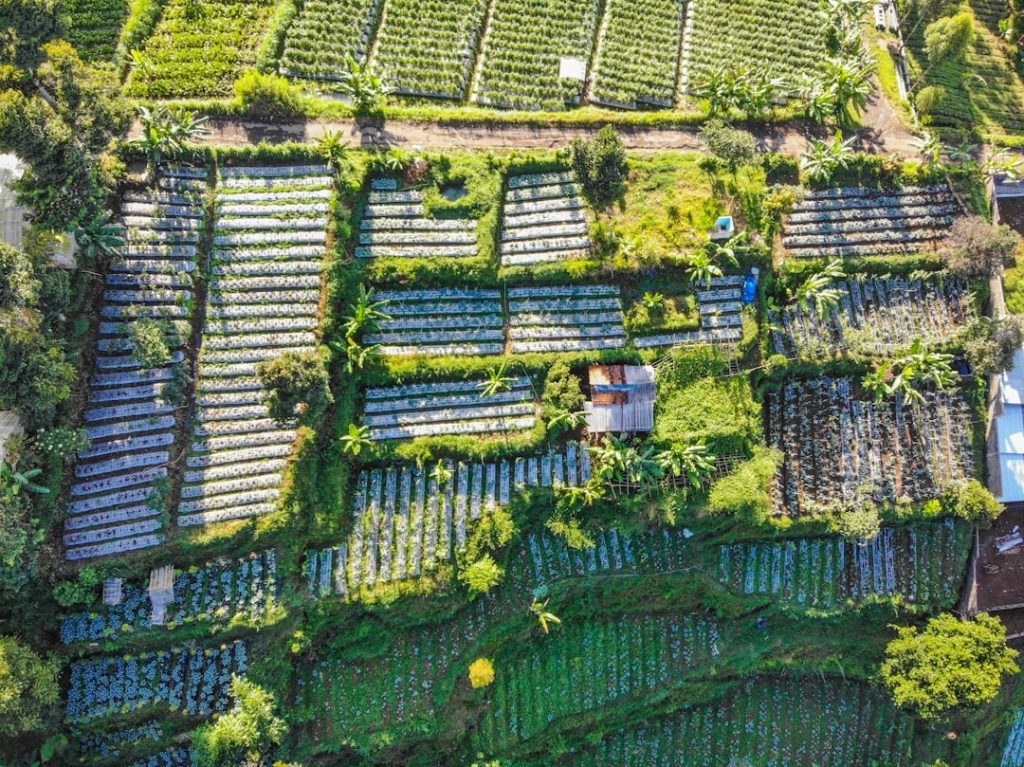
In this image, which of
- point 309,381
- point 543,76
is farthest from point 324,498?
point 543,76

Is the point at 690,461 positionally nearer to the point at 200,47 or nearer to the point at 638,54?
the point at 638,54

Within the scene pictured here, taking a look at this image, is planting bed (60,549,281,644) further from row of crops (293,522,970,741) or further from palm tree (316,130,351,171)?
palm tree (316,130,351,171)

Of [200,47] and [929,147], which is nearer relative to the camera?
[200,47]

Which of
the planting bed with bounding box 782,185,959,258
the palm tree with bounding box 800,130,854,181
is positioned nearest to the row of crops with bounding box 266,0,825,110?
the palm tree with bounding box 800,130,854,181

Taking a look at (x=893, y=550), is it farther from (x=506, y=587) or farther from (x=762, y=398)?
(x=506, y=587)

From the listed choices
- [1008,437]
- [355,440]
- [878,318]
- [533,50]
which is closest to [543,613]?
[355,440]
